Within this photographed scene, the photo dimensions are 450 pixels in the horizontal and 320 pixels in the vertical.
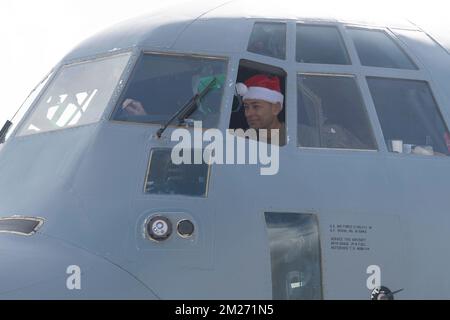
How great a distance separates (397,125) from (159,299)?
10.2 feet

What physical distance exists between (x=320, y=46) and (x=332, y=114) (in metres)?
0.74

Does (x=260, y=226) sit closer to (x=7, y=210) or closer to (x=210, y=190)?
(x=210, y=190)

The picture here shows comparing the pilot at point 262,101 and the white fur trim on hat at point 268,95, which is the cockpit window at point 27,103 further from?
the white fur trim on hat at point 268,95

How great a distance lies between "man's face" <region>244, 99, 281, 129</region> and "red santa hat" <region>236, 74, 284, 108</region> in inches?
2.0

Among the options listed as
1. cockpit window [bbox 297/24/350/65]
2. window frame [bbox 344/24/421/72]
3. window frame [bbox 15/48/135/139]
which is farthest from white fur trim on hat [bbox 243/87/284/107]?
window frame [bbox 15/48/135/139]

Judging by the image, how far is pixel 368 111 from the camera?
968cm

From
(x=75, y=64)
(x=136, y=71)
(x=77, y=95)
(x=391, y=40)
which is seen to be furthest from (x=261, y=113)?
(x=75, y=64)

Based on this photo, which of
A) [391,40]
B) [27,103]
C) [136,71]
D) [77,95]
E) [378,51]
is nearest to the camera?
[136,71]

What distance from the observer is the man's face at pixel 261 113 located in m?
9.56

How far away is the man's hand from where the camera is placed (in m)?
9.38

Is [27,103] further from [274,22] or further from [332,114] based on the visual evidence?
[332,114]

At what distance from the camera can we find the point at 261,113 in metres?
9.62

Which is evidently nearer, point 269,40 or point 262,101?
point 262,101

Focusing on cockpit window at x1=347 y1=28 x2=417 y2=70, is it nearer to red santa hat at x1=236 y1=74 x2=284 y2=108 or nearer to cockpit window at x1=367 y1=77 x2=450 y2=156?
cockpit window at x1=367 y1=77 x2=450 y2=156
